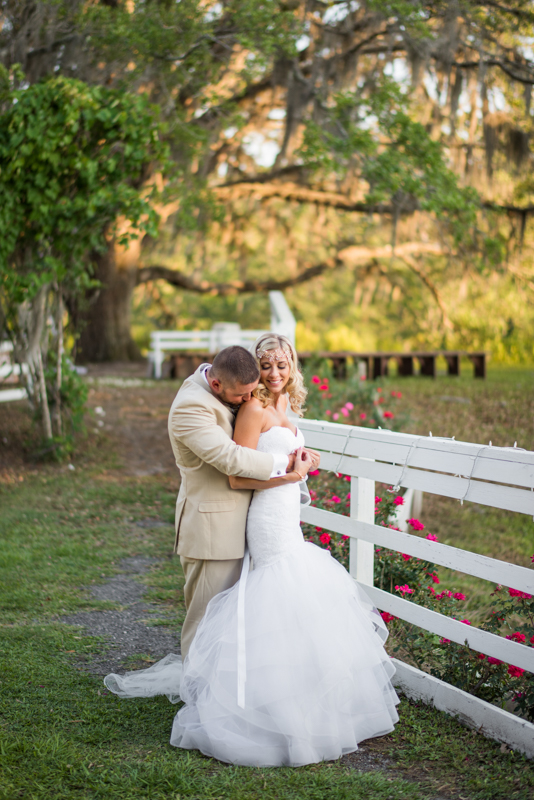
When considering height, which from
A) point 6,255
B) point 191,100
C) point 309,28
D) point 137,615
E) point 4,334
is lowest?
point 137,615

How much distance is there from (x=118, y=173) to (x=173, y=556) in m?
4.02

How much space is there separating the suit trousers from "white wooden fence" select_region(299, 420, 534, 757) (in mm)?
726

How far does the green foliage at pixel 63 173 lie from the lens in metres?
6.77

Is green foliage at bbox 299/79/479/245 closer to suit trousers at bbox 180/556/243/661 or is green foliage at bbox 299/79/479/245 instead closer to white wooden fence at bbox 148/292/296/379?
white wooden fence at bbox 148/292/296/379

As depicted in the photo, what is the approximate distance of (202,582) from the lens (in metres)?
3.15

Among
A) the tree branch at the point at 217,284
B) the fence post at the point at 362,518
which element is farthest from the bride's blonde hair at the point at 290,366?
the tree branch at the point at 217,284

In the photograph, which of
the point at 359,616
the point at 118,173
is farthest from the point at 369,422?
the point at 359,616

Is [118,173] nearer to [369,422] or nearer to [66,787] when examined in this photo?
[369,422]

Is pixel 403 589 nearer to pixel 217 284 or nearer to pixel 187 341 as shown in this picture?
pixel 187 341

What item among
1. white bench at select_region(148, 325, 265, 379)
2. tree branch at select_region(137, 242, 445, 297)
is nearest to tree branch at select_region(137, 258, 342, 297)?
tree branch at select_region(137, 242, 445, 297)

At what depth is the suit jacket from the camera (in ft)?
9.55

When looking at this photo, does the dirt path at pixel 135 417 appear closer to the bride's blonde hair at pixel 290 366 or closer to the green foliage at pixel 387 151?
the green foliage at pixel 387 151

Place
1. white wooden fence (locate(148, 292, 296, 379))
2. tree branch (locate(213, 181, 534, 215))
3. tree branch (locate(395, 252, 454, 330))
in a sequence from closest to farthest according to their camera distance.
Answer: white wooden fence (locate(148, 292, 296, 379)), tree branch (locate(213, 181, 534, 215)), tree branch (locate(395, 252, 454, 330))

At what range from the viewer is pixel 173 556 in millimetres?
5695
